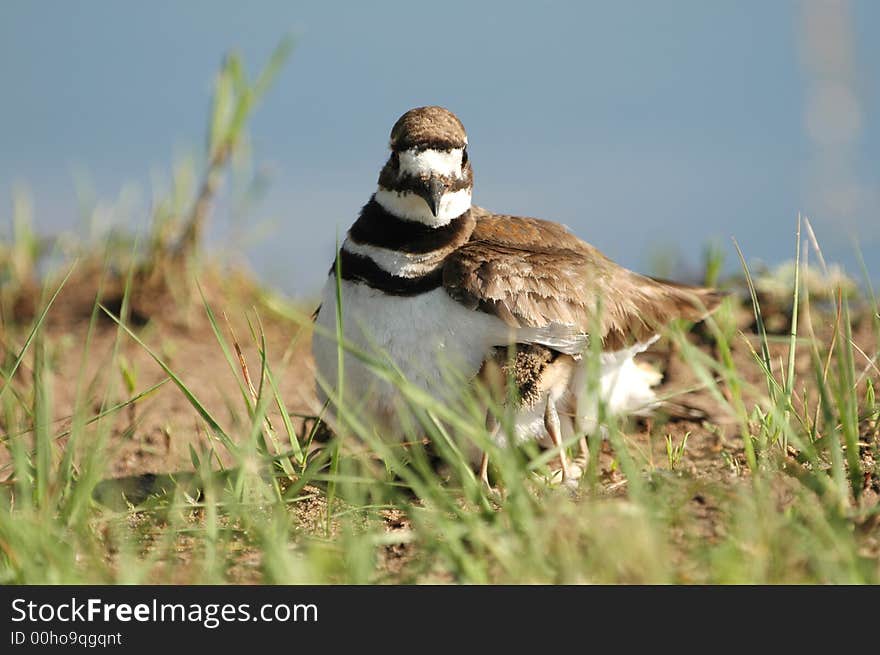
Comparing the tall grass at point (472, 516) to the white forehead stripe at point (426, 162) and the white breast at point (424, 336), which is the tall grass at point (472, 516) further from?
the white forehead stripe at point (426, 162)

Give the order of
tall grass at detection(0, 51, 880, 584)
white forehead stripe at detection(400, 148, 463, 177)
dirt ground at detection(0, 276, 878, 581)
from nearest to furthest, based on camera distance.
→ 1. tall grass at detection(0, 51, 880, 584)
2. white forehead stripe at detection(400, 148, 463, 177)
3. dirt ground at detection(0, 276, 878, 581)

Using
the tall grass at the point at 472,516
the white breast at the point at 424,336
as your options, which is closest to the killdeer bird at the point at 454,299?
the white breast at the point at 424,336

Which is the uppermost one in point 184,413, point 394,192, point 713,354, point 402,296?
point 394,192

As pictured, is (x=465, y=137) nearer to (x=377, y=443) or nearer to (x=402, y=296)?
(x=402, y=296)

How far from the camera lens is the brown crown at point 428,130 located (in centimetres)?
427

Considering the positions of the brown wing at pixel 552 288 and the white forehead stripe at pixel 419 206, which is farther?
the white forehead stripe at pixel 419 206

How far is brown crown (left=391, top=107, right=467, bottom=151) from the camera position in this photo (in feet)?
14.0

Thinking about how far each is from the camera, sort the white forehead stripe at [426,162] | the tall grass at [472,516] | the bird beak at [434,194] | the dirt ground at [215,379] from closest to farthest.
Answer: the tall grass at [472,516], the bird beak at [434,194], the white forehead stripe at [426,162], the dirt ground at [215,379]

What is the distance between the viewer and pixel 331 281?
4.55m

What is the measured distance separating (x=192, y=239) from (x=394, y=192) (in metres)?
2.68

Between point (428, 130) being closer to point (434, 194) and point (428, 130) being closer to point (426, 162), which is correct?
point (426, 162)

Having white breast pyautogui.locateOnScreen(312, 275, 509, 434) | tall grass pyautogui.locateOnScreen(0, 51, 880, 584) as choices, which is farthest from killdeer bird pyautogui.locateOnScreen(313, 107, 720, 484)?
tall grass pyautogui.locateOnScreen(0, 51, 880, 584)

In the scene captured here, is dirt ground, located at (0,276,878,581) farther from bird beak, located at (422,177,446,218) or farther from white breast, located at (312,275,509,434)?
bird beak, located at (422,177,446,218)
